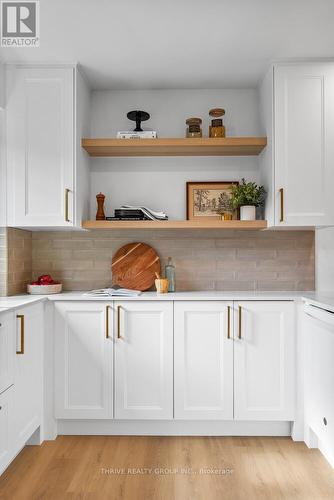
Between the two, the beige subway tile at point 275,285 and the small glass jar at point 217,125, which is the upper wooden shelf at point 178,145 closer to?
the small glass jar at point 217,125

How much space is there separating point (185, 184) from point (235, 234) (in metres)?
0.55

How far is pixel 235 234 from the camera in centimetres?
321

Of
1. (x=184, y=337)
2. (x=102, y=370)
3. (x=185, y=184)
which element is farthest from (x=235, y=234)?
(x=102, y=370)

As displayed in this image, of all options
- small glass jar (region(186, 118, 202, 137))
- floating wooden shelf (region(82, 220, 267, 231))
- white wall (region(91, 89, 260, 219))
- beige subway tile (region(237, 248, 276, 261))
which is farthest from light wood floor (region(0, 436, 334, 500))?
small glass jar (region(186, 118, 202, 137))

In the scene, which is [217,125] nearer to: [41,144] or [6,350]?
[41,144]

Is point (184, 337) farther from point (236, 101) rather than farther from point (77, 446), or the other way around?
point (236, 101)

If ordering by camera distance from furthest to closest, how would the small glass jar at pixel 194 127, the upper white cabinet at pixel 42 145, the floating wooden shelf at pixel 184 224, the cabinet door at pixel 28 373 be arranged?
the small glass jar at pixel 194 127 → the floating wooden shelf at pixel 184 224 → the upper white cabinet at pixel 42 145 → the cabinet door at pixel 28 373

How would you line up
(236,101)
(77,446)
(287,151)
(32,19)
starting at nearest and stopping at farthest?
(32,19) → (77,446) → (287,151) → (236,101)

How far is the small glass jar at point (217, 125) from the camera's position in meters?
3.00

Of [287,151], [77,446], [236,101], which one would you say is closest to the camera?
[77,446]

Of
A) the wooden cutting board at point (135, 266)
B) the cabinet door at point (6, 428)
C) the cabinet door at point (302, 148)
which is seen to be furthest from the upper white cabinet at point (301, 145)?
the cabinet door at point (6, 428)

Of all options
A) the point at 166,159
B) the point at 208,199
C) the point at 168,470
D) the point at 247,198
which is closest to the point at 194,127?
the point at 166,159

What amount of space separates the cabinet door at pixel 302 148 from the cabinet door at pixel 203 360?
0.82 m

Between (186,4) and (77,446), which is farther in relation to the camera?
(77,446)
